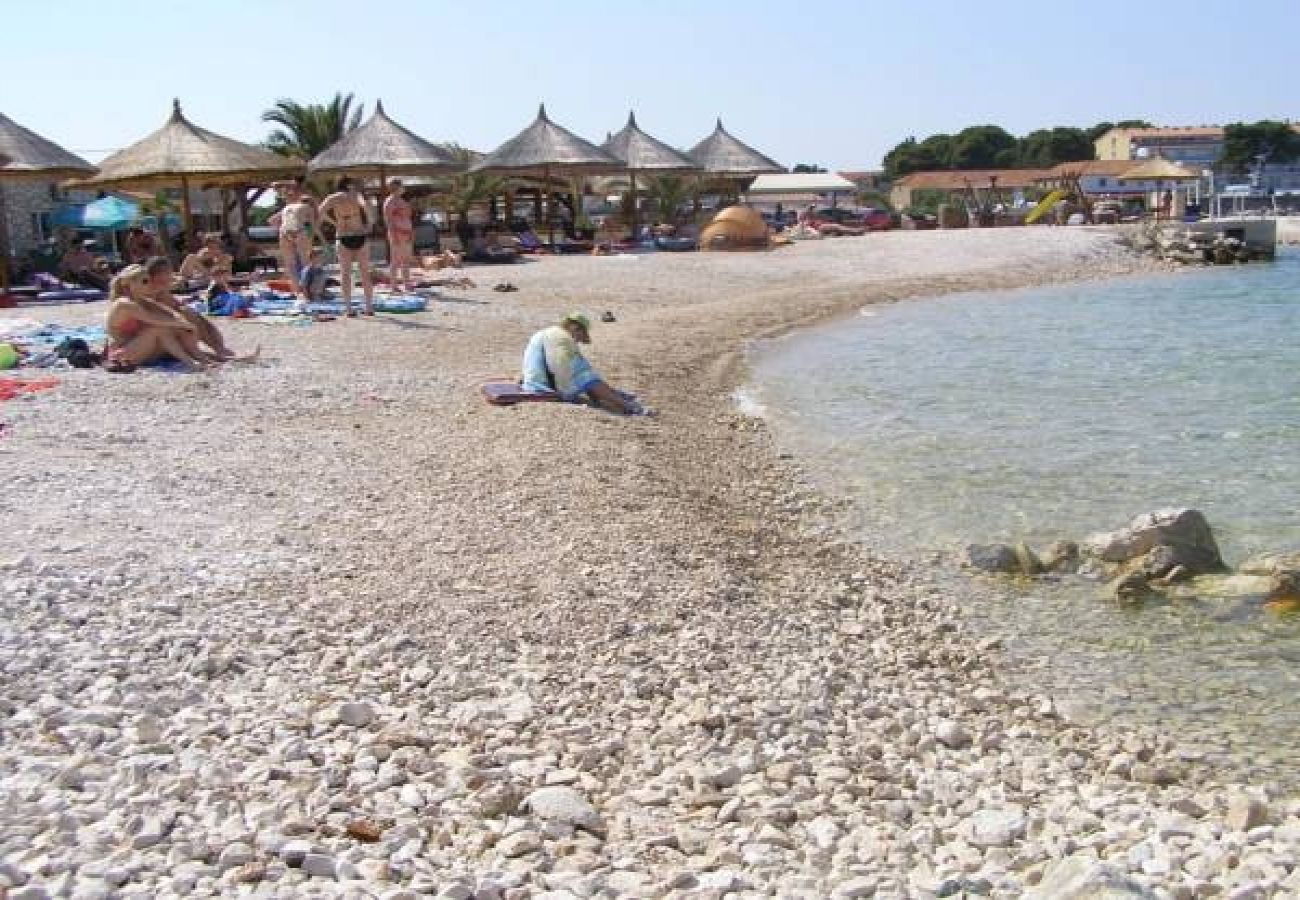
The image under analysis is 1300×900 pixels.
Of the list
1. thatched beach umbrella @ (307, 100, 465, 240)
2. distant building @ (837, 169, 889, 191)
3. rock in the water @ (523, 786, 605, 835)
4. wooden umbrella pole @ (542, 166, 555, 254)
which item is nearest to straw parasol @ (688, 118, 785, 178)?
wooden umbrella pole @ (542, 166, 555, 254)

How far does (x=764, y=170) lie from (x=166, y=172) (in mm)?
16870

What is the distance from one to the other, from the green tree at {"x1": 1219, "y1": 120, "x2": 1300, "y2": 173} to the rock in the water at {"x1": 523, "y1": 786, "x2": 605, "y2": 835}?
104 metres

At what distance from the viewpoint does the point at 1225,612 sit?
603cm

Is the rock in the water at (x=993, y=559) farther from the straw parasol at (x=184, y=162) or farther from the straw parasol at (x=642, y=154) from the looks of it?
the straw parasol at (x=642, y=154)

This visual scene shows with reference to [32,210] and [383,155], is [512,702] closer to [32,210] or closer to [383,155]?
[383,155]

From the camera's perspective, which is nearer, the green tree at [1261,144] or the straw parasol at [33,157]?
the straw parasol at [33,157]

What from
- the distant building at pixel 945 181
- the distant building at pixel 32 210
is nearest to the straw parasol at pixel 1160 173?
the distant building at pixel 32 210

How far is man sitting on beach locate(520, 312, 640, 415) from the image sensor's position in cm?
980

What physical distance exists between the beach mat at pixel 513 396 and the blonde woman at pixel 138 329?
273 centimetres

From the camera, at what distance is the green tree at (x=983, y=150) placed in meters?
99.9

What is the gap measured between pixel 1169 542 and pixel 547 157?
20.1 meters

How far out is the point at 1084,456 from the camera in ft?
31.5

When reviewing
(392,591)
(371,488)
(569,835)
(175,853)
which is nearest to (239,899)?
(175,853)

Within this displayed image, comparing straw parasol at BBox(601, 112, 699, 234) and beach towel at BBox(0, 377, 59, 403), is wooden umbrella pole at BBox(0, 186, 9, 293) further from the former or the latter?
straw parasol at BBox(601, 112, 699, 234)
